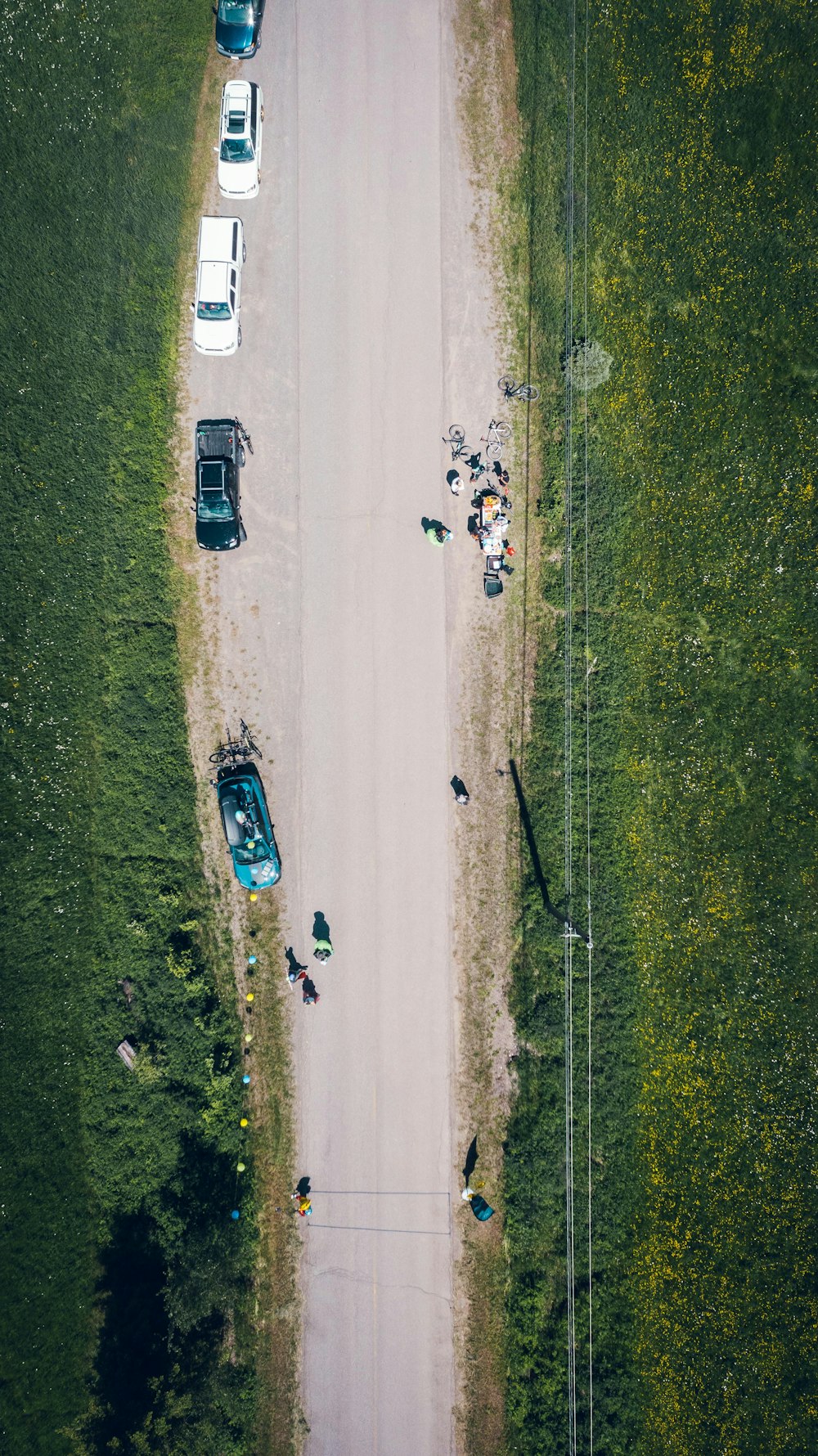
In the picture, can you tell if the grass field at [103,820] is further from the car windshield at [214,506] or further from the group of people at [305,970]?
the group of people at [305,970]

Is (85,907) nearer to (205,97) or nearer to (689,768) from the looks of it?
(689,768)

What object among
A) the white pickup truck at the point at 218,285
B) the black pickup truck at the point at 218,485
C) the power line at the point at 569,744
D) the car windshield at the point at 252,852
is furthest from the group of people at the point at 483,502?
the car windshield at the point at 252,852

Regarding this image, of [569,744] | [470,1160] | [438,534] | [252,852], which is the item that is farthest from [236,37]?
[470,1160]

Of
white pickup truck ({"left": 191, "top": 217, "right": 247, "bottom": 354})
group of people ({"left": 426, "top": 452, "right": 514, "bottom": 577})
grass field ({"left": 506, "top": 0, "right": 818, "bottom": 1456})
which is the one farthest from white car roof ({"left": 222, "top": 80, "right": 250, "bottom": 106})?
group of people ({"left": 426, "top": 452, "right": 514, "bottom": 577})

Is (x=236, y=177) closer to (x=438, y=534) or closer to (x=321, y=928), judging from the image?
(x=438, y=534)

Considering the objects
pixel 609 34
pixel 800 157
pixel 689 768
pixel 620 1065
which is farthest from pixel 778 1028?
pixel 609 34
